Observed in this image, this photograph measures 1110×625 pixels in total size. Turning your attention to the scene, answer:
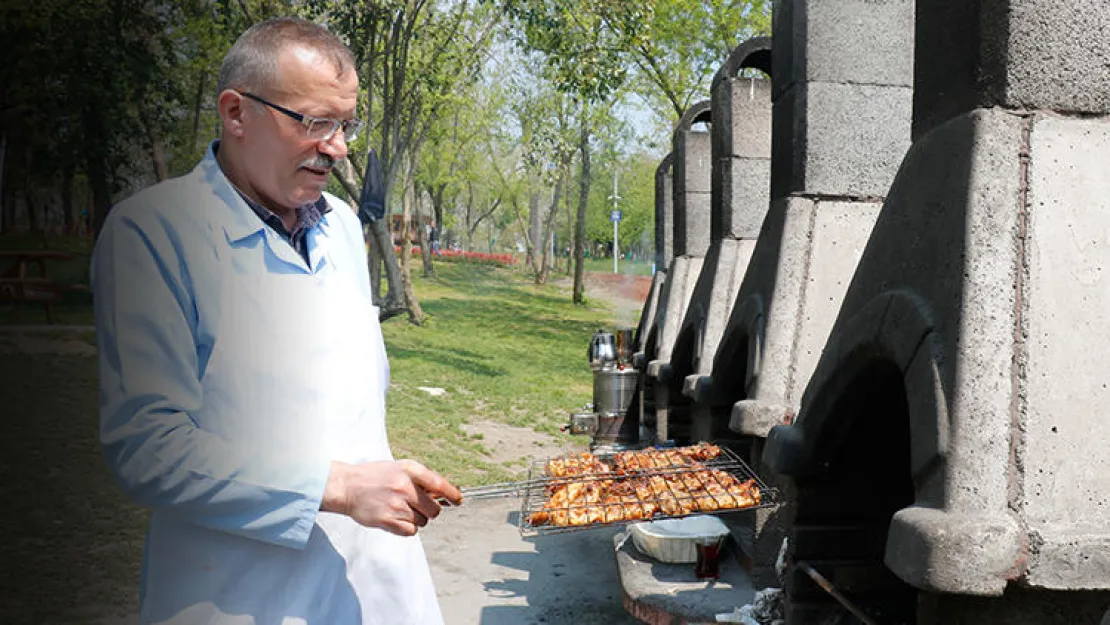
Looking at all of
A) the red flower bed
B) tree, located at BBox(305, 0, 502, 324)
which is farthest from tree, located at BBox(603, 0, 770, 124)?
the red flower bed

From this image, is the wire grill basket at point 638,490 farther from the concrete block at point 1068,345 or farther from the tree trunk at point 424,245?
the tree trunk at point 424,245

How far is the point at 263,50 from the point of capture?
174 cm

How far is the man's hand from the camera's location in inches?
66.4

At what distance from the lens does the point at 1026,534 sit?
240cm

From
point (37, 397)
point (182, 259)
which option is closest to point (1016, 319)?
point (182, 259)

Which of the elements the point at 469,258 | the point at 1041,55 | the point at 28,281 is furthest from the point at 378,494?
the point at 469,258

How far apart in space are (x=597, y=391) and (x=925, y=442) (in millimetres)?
7963

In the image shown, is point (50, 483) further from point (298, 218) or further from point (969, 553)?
point (969, 553)

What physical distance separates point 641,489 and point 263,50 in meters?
3.78

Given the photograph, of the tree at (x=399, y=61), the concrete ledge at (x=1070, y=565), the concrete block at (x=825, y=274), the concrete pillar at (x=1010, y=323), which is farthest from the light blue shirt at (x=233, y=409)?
the tree at (x=399, y=61)

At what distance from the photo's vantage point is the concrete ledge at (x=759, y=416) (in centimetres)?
491

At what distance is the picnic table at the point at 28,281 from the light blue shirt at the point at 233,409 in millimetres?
146

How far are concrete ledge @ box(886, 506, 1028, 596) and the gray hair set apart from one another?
78.3 inches

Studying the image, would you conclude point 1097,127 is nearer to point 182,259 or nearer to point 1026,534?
point 1026,534
